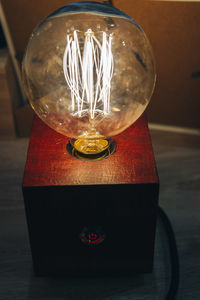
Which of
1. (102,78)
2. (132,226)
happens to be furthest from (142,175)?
(102,78)

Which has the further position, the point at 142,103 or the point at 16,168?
the point at 16,168

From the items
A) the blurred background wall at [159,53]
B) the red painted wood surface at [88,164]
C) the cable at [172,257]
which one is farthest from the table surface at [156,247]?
the red painted wood surface at [88,164]

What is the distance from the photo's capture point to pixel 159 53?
137cm

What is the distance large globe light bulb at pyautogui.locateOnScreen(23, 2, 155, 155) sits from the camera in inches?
32.6

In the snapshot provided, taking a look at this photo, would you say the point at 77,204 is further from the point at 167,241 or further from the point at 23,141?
the point at 23,141

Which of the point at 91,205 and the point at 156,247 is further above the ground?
the point at 91,205

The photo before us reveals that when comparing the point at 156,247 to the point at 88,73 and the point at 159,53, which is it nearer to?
the point at 88,73

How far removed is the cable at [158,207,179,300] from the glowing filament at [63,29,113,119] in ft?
1.32

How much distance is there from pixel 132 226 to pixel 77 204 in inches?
5.6

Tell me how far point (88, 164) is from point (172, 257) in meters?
0.37

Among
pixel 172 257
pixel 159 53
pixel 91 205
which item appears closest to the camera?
pixel 91 205

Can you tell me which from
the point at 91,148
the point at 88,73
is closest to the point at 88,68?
the point at 88,73

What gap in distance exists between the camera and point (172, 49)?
4.44 feet

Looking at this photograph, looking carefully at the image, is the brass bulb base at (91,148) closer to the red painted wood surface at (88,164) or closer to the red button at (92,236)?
the red painted wood surface at (88,164)
